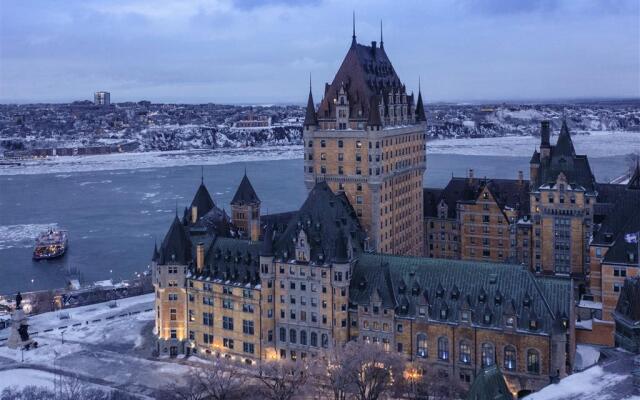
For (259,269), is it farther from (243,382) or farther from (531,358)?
(531,358)

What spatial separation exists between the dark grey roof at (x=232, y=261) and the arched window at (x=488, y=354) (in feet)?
66.8

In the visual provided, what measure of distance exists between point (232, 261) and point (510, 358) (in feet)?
84.2

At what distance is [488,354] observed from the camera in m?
58.0

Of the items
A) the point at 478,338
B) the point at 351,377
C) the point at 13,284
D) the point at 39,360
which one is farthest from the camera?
the point at 13,284

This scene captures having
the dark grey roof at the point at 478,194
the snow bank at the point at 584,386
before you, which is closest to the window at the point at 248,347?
the snow bank at the point at 584,386

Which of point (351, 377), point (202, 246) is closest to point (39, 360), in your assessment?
point (202, 246)

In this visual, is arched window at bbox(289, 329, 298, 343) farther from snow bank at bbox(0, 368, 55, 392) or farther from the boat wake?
the boat wake

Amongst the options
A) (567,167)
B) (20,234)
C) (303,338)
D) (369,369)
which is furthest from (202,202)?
(20,234)

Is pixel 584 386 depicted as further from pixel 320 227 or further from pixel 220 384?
pixel 320 227

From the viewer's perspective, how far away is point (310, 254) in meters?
64.8

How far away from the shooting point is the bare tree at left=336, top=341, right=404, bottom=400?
175 feet

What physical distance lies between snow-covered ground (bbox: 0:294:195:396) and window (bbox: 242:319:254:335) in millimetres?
5684

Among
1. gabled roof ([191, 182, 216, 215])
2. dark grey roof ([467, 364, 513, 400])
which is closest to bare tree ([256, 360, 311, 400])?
dark grey roof ([467, 364, 513, 400])

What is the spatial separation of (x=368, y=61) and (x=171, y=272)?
31185 millimetres
